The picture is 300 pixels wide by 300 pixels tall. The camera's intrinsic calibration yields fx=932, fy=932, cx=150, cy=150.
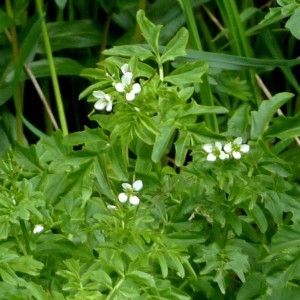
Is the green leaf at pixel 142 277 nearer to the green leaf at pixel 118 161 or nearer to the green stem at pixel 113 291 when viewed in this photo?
the green stem at pixel 113 291

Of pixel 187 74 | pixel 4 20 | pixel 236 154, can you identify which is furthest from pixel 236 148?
pixel 4 20

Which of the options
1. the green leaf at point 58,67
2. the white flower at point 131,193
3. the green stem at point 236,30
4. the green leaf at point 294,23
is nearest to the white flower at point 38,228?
the white flower at point 131,193

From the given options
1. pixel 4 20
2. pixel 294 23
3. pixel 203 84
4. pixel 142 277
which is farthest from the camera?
pixel 4 20

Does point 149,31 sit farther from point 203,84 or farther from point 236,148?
point 203,84

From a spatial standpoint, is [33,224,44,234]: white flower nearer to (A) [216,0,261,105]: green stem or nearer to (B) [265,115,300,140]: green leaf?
(B) [265,115,300,140]: green leaf

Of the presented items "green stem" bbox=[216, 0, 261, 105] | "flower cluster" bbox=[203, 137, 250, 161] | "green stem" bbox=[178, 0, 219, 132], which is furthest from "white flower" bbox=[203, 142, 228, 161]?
"green stem" bbox=[216, 0, 261, 105]
